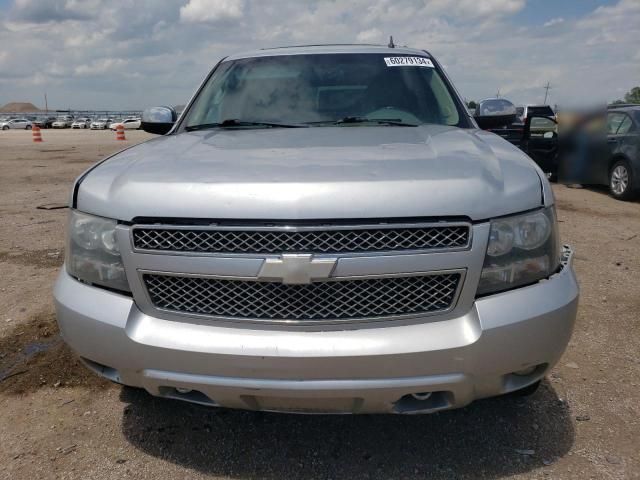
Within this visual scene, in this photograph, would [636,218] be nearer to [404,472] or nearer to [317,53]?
[317,53]

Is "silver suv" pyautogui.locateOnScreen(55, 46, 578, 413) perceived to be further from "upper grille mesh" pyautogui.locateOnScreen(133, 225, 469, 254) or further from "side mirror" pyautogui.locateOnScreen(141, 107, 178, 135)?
"side mirror" pyautogui.locateOnScreen(141, 107, 178, 135)

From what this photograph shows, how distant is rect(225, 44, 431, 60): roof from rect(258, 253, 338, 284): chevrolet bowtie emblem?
2178 mm

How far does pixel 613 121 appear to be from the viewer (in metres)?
9.28

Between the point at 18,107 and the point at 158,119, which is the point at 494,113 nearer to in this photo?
the point at 158,119

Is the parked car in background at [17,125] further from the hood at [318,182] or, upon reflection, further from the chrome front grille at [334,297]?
the chrome front grille at [334,297]

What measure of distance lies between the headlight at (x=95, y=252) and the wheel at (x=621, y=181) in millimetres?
8777

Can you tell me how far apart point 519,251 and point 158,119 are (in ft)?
9.14

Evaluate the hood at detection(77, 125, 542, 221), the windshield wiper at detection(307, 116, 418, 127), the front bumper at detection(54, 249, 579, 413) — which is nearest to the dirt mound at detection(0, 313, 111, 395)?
the front bumper at detection(54, 249, 579, 413)

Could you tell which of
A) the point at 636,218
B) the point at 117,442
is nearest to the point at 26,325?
the point at 117,442

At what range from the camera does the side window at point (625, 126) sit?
894 cm

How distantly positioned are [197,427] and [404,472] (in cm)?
101

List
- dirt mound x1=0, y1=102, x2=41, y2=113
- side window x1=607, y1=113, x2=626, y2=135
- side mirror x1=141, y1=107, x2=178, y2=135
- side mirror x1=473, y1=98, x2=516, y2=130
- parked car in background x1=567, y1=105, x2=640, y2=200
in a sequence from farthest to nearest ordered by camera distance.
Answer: dirt mound x1=0, y1=102, x2=41, y2=113
side window x1=607, y1=113, x2=626, y2=135
parked car in background x1=567, y1=105, x2=640, y2=200
side mirror x1=141, y1=107, x2=178, y2=135
side mirror x1=473, y1=98, x2=516, y2=130

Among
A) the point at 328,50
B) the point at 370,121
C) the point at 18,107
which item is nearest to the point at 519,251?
the point at 370,121

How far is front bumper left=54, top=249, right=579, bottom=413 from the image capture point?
1.89 m
